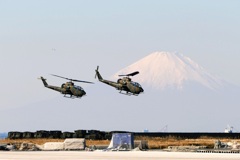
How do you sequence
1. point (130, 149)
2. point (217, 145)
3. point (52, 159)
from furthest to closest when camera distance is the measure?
point (217, 145)
point (130, 149)
point (52, 159)

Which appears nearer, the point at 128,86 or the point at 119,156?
the point at 119,156

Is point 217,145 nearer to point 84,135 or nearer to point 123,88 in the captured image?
point 123,88

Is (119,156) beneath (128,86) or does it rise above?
beneath

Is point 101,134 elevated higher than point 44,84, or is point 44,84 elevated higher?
point 44,84

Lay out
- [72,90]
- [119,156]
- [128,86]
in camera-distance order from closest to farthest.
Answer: [119,156] → [128,86] → [72,90]

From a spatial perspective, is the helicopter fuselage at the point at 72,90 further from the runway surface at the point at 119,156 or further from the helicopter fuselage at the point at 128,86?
the runway surface at the point at 119,156

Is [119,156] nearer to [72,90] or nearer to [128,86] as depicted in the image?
[128,86]

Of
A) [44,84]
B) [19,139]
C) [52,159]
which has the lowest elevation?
[52,159]

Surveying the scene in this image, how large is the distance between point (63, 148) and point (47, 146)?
2093 millimetres

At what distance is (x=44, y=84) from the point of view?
445ft

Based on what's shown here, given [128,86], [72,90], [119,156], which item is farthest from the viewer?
[72,90]

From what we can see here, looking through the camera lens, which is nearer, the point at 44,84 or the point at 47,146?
the point at 47,146

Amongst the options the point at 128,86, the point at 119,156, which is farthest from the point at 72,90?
the point at 119,156

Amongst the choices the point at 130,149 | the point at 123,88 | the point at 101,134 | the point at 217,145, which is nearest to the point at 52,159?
the point at 130,149
